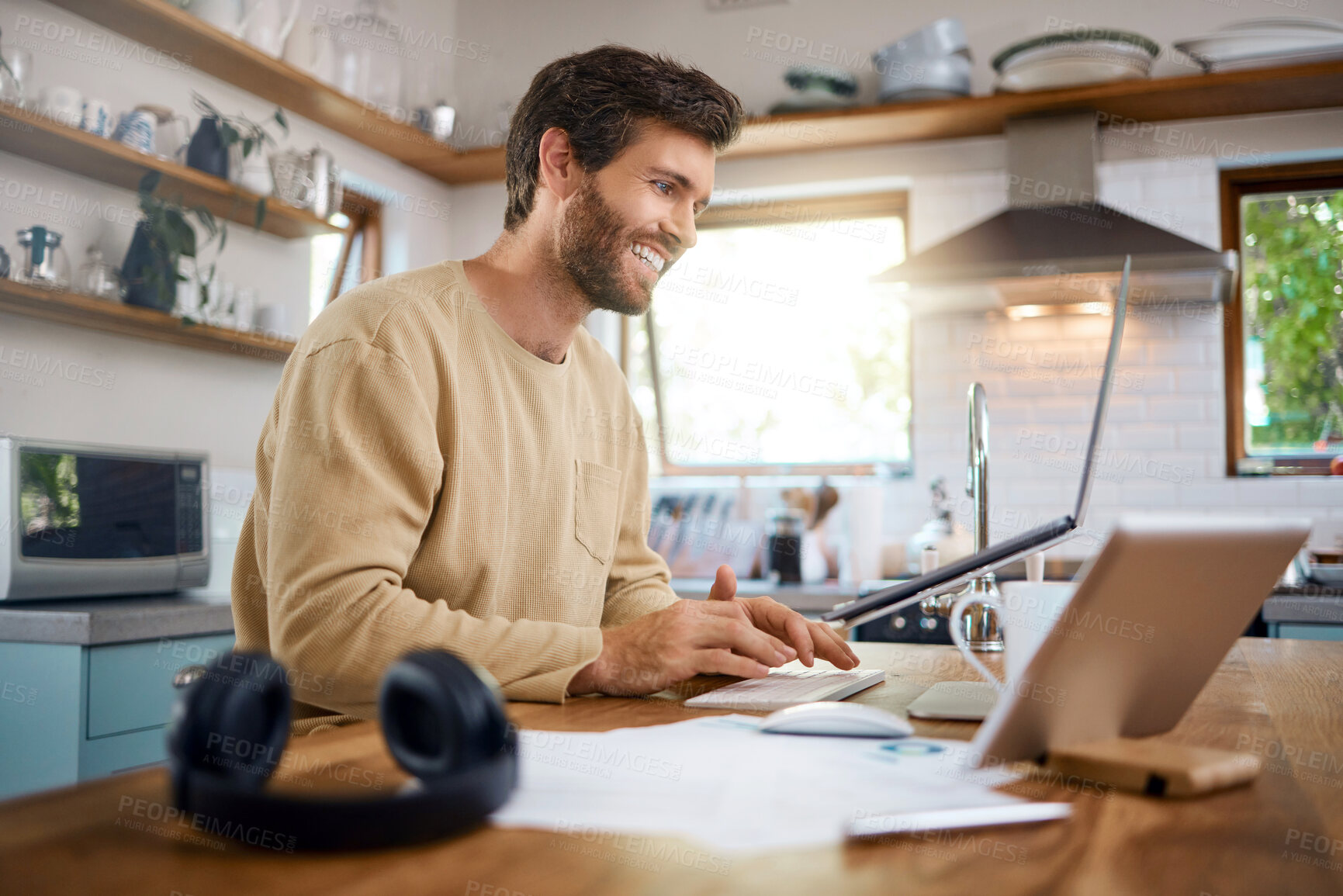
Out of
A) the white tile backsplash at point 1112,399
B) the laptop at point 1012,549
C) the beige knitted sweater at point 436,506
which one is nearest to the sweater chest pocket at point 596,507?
the beige knitted sweater at point 436,506

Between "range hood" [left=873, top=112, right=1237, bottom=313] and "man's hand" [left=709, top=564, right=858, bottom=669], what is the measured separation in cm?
220

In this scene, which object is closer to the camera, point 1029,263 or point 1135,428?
point 1029,263

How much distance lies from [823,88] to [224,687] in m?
3.55

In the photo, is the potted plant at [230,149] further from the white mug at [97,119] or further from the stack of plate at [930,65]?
the stack of plate at [930,65]

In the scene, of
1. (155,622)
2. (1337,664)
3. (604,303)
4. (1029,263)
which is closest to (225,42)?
(155,622)

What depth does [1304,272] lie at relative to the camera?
3.63 m

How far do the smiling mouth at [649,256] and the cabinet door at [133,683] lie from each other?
1.19 meters

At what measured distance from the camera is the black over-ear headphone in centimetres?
53

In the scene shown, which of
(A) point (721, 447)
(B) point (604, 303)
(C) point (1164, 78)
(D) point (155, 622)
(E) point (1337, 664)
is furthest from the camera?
(A) point (721, 447)

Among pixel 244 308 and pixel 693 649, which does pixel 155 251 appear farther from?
pixel 693 649

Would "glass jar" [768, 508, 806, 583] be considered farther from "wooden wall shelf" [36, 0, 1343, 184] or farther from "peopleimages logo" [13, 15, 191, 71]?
"peopleimages logo" [13, 15, 191, 71]

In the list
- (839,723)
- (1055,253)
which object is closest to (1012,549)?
(839,723)

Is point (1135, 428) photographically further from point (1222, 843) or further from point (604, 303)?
point (1222, 843)

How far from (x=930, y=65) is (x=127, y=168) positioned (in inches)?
100.0
